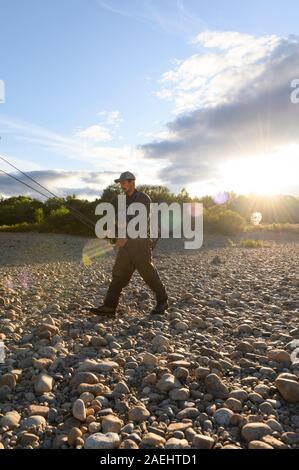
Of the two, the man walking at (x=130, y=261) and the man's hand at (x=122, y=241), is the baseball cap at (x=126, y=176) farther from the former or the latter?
the man's hand at (x=122, y=241)

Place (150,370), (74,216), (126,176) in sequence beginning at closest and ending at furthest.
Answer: (150,370), (126,176), (74,216)

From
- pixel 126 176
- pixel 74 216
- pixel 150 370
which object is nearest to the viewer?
pixel 150 370

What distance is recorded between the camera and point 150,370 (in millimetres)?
4465

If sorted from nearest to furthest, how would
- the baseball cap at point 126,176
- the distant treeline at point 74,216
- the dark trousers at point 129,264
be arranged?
the baseball cap at point 126,176, the dark trousers at point 129,264, the distant treeline at point 74,216

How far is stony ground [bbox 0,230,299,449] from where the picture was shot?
3.29 meters

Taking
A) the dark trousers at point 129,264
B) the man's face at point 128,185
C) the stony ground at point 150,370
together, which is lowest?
the stony ground at point 150,370

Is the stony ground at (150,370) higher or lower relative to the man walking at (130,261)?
lower

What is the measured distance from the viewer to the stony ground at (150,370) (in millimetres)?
3287

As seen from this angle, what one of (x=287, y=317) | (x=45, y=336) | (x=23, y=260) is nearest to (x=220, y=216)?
(x=23, y=260)

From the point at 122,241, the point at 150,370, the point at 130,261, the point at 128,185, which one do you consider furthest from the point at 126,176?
the point at 150,370

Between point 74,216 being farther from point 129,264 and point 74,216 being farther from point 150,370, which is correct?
point 150,370

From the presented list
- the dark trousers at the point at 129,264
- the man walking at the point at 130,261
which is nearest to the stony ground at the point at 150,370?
the man walking at the point at 130,261

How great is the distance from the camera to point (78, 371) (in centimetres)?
438
